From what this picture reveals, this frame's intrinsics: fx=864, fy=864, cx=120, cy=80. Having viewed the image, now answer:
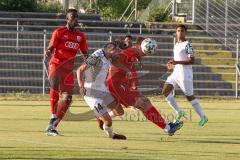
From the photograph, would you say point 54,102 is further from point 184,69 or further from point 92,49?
point 92,49

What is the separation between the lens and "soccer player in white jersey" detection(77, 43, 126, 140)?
14820mm

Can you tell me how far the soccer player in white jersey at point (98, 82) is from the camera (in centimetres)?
1482

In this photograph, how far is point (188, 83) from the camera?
59.1 feet

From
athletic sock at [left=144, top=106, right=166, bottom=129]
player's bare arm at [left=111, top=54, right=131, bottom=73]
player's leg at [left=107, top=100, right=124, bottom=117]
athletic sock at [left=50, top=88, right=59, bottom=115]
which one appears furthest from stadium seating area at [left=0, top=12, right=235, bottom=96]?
athletic sock at [left=144, top=106, right=166, bottom=129]

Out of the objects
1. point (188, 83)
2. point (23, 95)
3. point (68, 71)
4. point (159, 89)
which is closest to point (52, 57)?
point (68, 71)

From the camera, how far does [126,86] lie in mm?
17500

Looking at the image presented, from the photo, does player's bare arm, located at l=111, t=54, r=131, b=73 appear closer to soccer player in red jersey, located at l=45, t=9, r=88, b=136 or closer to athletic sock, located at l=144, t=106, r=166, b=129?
soccer player in red jersey, located at l=45, t=9, r=88, b=136

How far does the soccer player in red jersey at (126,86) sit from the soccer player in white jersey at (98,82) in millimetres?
711

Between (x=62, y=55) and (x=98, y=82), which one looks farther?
(x=62, y=55)

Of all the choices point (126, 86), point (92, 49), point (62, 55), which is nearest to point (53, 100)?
point (62, 55)

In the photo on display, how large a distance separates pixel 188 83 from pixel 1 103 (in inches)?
336

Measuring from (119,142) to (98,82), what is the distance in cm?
130

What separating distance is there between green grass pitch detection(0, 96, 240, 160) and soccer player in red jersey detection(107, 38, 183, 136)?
1.24 ft

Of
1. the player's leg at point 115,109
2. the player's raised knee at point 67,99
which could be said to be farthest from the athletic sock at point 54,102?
the player's leg at point 115,109
